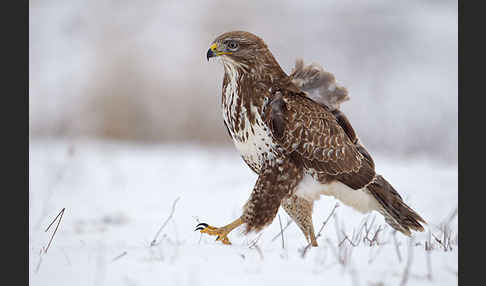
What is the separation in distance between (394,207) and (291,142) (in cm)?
115

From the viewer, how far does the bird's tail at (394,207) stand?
3.90 meters

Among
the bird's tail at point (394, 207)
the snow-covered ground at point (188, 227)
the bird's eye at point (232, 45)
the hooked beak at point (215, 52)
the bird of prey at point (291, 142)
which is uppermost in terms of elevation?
the bird's eye at point (232, 45)

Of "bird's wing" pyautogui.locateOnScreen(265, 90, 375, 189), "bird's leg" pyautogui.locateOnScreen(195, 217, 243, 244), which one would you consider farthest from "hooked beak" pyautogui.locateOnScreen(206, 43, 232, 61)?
"bird's leg" pyautogui.locateOnScreen(195, 217, 243, 244)

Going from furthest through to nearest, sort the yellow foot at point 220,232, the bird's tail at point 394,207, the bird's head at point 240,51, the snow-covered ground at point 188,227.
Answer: the bird's tail at point 394,207, the bird's head at point 240,51, the yellow foot at point 220,232, the snow-covered ground at point 188,227

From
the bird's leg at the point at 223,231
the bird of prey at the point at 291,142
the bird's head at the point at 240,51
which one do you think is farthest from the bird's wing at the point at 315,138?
the bird's leg at the point at 223,231

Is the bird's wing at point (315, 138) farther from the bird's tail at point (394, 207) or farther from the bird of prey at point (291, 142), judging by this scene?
the bird's tail at point (394, 207)

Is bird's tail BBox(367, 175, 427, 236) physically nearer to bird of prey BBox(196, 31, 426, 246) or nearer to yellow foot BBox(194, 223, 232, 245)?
bird of prey BBox(196, 31, 426, 246)

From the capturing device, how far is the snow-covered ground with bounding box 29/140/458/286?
270 centimetres

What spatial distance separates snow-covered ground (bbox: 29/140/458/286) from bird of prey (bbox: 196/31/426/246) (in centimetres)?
29

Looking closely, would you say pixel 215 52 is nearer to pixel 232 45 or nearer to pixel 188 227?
pixel 232 45

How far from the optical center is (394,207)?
3.92 m

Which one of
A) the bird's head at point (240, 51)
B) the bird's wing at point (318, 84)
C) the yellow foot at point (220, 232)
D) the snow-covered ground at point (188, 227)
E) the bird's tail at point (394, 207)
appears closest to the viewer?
the snow-covered ground at point (188, 227)

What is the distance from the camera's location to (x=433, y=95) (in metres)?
13.6

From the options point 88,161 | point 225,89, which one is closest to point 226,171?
point 88,161
